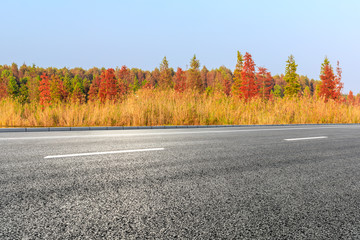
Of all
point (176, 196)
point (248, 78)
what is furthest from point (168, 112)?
point (248, 78)

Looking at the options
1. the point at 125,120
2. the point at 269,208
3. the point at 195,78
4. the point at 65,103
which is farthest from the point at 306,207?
the point at 195,78

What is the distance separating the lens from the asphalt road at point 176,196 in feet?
6.84

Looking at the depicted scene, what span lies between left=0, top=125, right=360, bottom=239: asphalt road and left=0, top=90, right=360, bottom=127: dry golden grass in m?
7.33

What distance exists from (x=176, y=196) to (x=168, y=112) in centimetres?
1082

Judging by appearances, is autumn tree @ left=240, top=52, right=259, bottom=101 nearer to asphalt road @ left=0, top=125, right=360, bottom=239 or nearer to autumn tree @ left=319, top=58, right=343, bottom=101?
autumn tree @ left=319, top=58, right=343, bottom=101

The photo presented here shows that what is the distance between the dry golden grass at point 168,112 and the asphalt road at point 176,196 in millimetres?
7330

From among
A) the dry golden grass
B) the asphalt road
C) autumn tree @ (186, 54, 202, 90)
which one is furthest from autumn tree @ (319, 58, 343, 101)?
the asphalt road

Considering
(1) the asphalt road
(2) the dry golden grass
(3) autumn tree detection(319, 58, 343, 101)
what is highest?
(3) autumn tree detection(319, 58, 343, 101)

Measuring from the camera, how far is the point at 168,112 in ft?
44.5

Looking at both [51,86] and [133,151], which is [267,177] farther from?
[51,86]

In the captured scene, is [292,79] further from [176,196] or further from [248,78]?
[176,196]

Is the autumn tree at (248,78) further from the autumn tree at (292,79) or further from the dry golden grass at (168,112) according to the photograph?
the dry golden grass at (168,112)

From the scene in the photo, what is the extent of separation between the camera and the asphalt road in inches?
82.1

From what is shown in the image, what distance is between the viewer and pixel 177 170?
12.9ft
